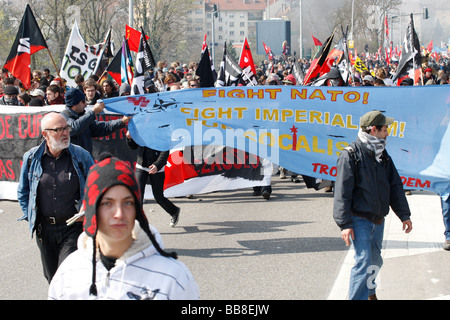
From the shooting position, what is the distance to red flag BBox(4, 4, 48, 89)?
36.5 feet

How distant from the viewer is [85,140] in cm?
700

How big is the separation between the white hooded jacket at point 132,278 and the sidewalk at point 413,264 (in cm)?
343

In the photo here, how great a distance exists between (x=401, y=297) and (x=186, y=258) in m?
2.47

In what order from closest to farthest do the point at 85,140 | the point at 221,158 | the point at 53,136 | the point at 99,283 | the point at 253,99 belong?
the point at 99,283
the point at 53,136
the point at 85,140
the point at 253,99
the point at 221,158

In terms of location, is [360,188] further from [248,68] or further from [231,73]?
[248,68]

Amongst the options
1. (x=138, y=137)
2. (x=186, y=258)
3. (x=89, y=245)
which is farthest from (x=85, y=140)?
(x=89, y=245)

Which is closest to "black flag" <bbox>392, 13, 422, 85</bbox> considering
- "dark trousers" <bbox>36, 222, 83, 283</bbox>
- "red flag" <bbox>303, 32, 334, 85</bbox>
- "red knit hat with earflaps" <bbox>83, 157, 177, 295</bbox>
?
"red flag" <bbox>303, 32, 334, 85</bbox>

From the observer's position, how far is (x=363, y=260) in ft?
17.3

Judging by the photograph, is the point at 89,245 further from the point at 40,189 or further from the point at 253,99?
the point at 253,99

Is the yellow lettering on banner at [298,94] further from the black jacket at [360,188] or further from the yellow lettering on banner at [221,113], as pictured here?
the black jacket at [360,188]

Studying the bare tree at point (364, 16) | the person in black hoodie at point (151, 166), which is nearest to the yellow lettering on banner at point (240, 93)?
the person in black hoodie at point (151, 166)

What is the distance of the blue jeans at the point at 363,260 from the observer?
5.28 meters

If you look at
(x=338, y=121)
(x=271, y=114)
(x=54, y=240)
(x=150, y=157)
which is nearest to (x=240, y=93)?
(x=271, y=114)

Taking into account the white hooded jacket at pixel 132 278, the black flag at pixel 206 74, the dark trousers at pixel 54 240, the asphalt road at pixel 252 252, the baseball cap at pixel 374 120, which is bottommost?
the asphalt road at pixel 252 252
